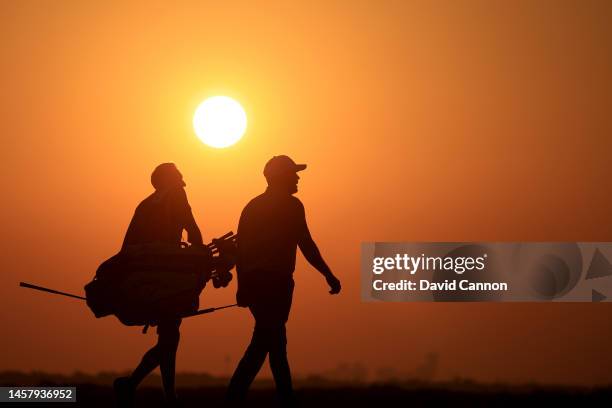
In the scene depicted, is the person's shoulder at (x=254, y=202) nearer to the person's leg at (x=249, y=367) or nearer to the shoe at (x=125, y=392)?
the person's leg at (x=249, y=367)

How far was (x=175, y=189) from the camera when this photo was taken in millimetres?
12922

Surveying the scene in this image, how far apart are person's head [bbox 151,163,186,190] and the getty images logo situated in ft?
39.0

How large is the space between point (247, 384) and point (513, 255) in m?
14.6

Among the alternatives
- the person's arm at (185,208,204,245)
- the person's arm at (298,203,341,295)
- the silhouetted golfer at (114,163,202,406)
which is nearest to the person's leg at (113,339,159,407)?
the silhouetted golfer at (114,163,202,406)

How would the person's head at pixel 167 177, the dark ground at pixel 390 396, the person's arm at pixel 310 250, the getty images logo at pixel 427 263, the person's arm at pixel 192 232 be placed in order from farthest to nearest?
1. the getty images logo at pixel 427 263
2. the dark ground at pixel 390 396
3. the person's head at pixel 167 177
4. the person's arm at pixel 192 232
5. the person's arm at pixel 310 250

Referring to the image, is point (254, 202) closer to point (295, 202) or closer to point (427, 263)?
point (295, 202)

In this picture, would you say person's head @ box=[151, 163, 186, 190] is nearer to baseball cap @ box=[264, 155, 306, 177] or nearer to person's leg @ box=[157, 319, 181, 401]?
baseball cap @ box=[264, 155, 306, 177]

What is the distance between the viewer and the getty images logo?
81.4ft

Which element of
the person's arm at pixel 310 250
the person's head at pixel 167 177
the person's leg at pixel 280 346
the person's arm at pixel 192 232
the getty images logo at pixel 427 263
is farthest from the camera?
the getty images logo at pixel 427 263

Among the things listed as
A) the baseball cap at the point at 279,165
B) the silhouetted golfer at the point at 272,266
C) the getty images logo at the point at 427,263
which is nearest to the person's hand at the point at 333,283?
A: the silhouetted golfer at the point at 272,266

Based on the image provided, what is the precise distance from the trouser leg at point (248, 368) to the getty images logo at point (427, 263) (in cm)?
1230

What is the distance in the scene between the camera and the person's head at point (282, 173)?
12477 millimetres

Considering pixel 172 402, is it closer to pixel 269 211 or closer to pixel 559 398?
pixel 269 211

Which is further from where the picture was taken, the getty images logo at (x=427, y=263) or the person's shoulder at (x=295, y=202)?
the getty images logo at (x=427, y=263)
